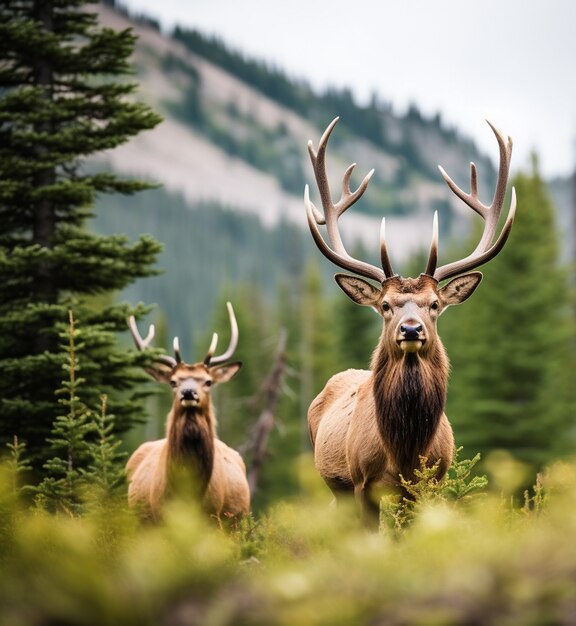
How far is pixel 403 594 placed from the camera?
1.97 m

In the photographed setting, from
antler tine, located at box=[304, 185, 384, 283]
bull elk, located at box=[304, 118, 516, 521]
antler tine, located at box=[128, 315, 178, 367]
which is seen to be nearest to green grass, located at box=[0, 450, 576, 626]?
bull elk, located at box=[304, 118, 516, 521]

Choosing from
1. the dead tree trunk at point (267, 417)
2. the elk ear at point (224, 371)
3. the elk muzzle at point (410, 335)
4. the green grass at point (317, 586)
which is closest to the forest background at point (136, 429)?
the green grass at point (317, 586)

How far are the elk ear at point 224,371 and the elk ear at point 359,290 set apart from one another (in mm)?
2927

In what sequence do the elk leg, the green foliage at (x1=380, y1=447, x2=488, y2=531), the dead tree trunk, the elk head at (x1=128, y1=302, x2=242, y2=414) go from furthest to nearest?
the dead tree trunk
the elk head at (x1=128, y1=302, x2=242, y2=414)
the elk leg
the green foliage at (x1=380, y1=447, x2=488, y2=531)

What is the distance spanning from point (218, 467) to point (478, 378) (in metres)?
16.5

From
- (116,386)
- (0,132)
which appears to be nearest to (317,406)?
(116,386)

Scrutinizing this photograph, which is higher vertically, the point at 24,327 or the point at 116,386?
the point at 24,327

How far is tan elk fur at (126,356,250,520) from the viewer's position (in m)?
7.94

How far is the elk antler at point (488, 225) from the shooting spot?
6.21 m

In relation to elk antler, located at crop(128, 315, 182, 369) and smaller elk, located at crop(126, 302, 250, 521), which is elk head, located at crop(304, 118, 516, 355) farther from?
elk antler, located at crop(128, 315, 182, 369)

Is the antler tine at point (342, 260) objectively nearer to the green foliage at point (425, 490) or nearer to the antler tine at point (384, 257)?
the antler tine at point (384, 257)

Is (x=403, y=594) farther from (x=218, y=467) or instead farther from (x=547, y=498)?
(x=218, y=467)

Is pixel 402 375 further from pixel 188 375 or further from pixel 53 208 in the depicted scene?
pixel 53 208

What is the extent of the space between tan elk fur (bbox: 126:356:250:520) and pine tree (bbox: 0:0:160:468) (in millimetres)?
833
